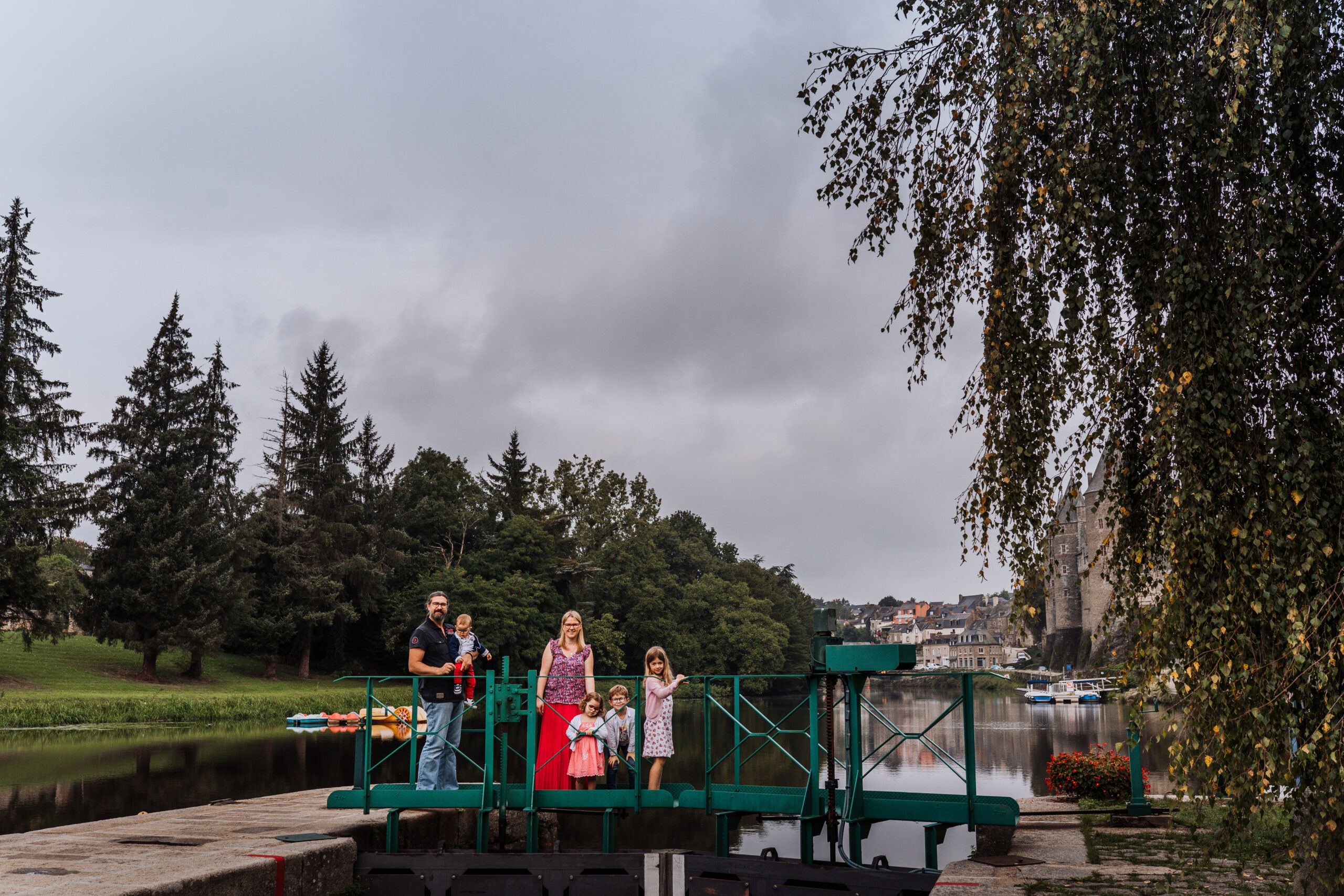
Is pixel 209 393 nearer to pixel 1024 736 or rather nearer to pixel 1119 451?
pixel 1024 736

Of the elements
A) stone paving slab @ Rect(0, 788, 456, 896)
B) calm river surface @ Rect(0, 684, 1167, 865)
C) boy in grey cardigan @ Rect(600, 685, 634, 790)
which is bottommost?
calm river surface @ Rect(0, 684, 1167, 865)

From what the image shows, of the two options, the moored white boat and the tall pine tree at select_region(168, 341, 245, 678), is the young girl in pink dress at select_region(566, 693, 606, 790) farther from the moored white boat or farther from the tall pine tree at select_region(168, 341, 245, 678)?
the moored white boat

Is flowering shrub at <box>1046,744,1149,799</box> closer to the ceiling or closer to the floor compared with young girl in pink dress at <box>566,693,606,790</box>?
closer to the floor

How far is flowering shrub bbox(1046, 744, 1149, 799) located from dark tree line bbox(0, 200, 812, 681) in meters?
34.1

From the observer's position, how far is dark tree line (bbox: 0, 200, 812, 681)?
3950cm

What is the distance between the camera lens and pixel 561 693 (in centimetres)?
1031

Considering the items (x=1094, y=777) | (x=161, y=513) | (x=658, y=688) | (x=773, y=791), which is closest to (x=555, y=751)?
(x=658, y=688)

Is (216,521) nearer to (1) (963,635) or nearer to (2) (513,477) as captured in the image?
(2) (513,477)

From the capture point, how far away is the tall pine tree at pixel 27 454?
116 ft

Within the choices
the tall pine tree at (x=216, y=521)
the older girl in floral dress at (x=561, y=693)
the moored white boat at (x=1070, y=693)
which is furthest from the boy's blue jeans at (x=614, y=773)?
the moored white boat at (x=1070, y=693)

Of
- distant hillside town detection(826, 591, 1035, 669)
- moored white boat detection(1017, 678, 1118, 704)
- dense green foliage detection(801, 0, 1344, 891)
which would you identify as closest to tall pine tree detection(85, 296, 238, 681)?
dense green foliage detection(801, 0, 1344, 891)

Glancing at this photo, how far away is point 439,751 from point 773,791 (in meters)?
3.27

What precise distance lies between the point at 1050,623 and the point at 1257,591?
95.2m

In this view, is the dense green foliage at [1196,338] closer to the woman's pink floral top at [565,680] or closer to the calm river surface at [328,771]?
the calm river surface at [328,771]
